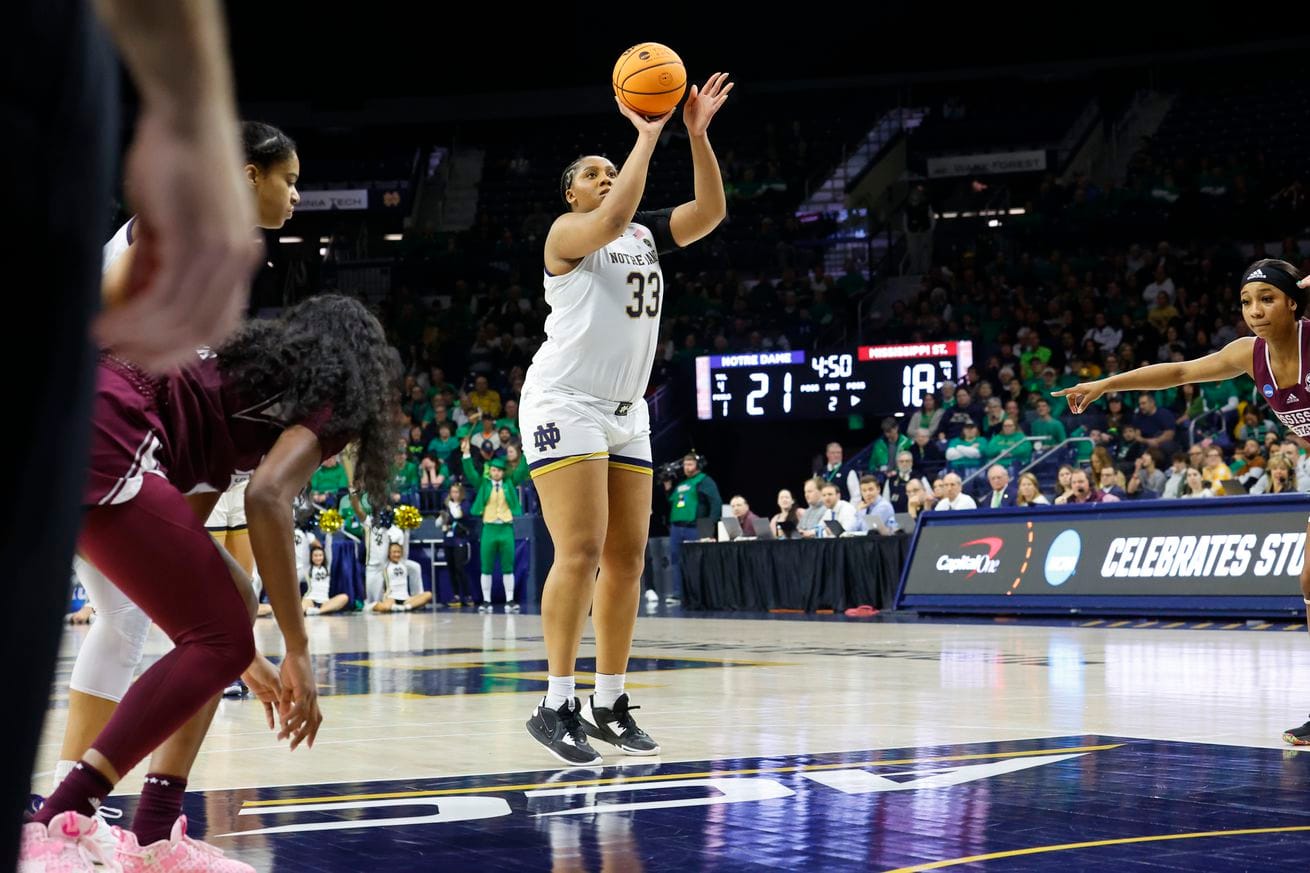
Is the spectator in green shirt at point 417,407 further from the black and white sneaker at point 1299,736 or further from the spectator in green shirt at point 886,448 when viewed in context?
the black and white sneaker at point 1299,736

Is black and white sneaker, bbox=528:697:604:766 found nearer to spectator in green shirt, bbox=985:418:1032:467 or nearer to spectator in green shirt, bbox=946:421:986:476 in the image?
spectator in green shirt, bbox=985:418:1032:467

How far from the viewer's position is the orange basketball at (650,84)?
5574mm

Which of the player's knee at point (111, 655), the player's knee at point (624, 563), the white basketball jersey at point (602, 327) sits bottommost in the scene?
the player's knee at point (111, 655)

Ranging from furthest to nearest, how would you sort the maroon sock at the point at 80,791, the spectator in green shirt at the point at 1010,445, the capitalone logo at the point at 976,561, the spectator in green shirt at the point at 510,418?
the spectator in green shirt at the point at 510,418, the spectator in green shirt at the point at 1010,445, the capitalone logo at the point at 976,561, the maroon sock at the point at 80,791

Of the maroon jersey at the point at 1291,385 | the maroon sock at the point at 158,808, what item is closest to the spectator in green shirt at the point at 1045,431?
the maroon jersey at the point at 1291,385

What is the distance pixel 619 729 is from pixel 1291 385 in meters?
2.86

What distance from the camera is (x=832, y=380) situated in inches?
822

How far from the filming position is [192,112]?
3.88 feet

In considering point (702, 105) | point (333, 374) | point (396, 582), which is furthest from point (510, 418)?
point (333, 374)

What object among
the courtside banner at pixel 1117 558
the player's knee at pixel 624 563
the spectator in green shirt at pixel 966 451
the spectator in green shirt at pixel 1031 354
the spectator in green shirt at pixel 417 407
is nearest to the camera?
the player's knee at pixel 624 563

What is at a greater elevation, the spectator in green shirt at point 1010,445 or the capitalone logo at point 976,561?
the spectator in green shirt at point 1010,445

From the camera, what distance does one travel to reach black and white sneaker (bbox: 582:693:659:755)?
5.47 metres

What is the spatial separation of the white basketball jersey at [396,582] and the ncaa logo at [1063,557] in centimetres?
827

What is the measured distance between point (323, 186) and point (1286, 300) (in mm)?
28413
